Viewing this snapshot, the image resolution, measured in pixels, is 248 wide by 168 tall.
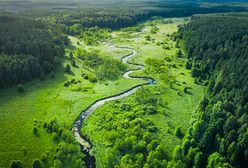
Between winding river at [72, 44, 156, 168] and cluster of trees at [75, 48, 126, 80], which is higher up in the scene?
cluster of trees at [75, 48, 126, 80]

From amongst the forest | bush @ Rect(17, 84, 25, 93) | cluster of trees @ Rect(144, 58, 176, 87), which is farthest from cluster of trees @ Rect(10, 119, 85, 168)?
cluster of trees @ Rect(144, 58, 176, 87)

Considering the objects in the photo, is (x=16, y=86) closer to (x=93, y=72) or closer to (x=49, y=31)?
(x=93, y=72)

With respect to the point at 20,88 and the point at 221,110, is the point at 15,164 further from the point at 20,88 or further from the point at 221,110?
the point at 221,110

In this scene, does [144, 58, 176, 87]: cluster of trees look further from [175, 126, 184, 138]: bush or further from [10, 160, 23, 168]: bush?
[10, 160, 23, 168]: bush

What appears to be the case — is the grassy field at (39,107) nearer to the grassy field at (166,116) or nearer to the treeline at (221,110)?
the grassy field at (166,116)

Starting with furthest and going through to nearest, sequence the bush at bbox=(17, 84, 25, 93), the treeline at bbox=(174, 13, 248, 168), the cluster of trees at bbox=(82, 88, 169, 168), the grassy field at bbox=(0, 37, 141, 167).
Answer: the bush at bbox=(17, 84, 25, 93) → the grassy field at bbox=(0, 37, 141, 167) → the cluster of trees at bbox=(82, 88, 169, 168) → the treeline at bbox=(174, 13, 248, 168)

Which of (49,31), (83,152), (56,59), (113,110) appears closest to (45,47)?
(56,59)

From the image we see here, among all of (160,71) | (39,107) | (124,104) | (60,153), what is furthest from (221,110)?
(160,71)
